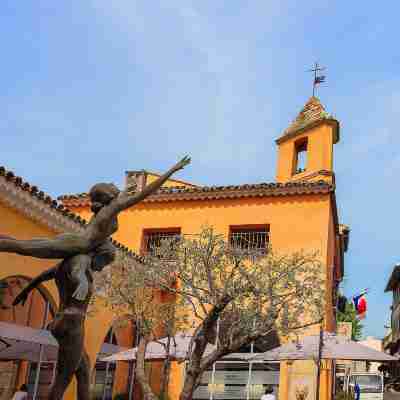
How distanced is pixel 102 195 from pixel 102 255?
0.46 m

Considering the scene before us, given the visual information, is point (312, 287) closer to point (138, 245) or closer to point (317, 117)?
point (138, 245)

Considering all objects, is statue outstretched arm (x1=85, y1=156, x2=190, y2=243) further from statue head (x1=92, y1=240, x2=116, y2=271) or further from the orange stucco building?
the orange stucco building

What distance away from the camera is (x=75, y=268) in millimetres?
4465

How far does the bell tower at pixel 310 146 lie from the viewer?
20406mm

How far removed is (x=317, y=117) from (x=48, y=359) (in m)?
12.5

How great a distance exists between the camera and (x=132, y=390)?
1792 centimetres

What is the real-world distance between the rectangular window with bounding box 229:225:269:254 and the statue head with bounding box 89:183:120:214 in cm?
1390

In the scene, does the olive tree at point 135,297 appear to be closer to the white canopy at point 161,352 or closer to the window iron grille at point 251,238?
the white canopy at point 161,352

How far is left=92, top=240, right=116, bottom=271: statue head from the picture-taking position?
4.75 metres

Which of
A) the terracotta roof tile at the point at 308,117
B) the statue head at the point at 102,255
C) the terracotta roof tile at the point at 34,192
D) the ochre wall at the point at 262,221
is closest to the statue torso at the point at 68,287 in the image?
the statue head at the point at 102,255

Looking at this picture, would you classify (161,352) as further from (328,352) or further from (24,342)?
(328,352)

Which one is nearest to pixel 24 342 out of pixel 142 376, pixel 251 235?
pixel 142 376

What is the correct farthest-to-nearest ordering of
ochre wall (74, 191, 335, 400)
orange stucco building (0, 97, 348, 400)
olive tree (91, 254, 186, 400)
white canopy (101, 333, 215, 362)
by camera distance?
ochre wall (74, 191, 335, 400), orange stucco building (0, 97, 348, 400), white canopy (101, 333, 215, 362), olive tree (91, 254, 186, 400)

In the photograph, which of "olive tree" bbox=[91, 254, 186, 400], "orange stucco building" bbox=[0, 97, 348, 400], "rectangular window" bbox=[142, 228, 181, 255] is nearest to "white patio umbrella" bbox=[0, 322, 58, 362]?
"orange stucco building" bbox=[0, 97, 348, 400]
